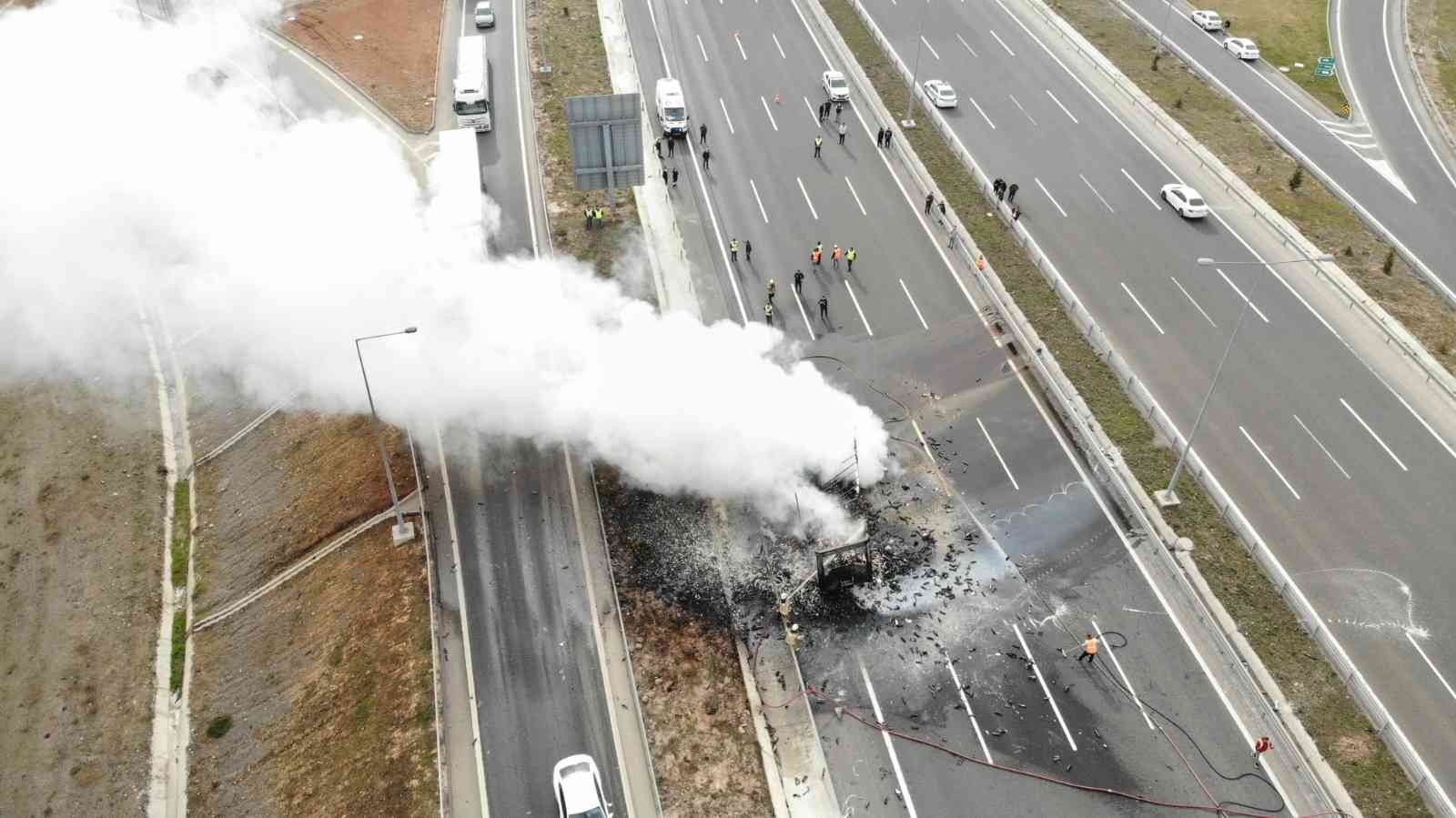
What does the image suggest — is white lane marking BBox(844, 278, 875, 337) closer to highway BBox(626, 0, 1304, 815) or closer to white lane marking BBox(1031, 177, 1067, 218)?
highway BBox(626, 0, 1304, 815)

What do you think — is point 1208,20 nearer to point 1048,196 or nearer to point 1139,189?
point 1139,189

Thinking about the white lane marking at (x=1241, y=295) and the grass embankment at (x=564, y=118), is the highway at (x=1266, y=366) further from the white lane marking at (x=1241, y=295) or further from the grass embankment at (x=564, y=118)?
the grass embankment at (x=564, y=118)

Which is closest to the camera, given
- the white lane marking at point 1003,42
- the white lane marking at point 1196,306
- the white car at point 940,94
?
the white lane marking at point 1196,306

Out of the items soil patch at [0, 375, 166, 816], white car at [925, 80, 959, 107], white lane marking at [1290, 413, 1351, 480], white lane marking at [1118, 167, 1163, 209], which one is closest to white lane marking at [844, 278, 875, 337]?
white lane marking at [1290, 413, 1351, 480]

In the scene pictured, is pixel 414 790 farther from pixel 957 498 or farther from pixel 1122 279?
pixel 1122 279

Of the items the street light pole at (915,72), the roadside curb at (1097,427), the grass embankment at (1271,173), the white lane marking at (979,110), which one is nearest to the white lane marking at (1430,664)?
the roadside curb at (1097,427)

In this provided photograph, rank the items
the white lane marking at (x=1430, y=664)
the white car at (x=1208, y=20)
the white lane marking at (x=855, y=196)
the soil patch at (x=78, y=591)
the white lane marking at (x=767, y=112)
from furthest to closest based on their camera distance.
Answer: the white car at (x=1208, y=20), the white lane marking at (x=767, y=112), the white lane marking at (x=855, y=196), the soil patch at (x=78, y=591), the white lane marking at (x=1430, y=664)

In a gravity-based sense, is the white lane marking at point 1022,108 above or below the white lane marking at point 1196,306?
above

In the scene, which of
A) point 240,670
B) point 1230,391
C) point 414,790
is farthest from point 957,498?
point 240,670

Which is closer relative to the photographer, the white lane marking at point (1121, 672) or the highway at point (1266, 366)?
the white lane marking at point (1121, 672)
